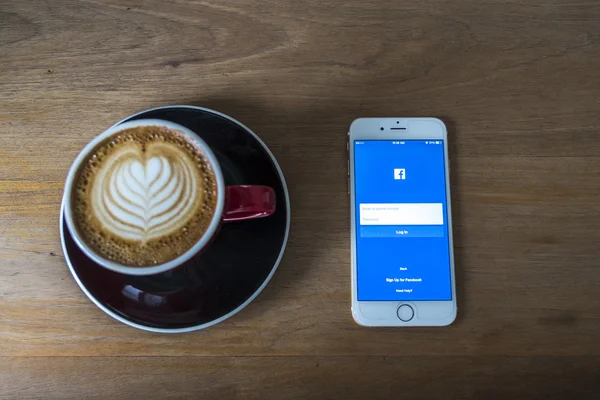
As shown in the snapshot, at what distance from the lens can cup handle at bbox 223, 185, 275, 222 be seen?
0.45 metres

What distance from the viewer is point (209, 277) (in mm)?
490

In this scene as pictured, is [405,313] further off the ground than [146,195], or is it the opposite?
[146,195]

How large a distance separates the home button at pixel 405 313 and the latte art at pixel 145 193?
24 cm

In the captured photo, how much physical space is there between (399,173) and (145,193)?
0.27m

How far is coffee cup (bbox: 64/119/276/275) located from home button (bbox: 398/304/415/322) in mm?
213

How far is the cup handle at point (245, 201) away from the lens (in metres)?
0.45

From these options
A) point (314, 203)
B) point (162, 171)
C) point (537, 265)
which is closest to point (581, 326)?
point (537, 265)

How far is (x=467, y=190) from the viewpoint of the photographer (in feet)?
1.80

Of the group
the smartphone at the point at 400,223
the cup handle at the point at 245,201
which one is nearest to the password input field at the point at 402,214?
the smartphone at the point at 400,223

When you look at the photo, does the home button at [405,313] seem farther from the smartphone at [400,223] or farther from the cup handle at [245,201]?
the cup handle at [245,201]

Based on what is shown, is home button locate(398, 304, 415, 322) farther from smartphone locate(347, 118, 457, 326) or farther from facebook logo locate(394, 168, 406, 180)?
facebook logo locate(394, 168, 406, 180)

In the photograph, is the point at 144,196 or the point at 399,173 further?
the point at 399,173

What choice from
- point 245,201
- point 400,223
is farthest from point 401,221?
point 245,201

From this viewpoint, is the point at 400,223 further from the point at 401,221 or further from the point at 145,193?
the point at 145,193
